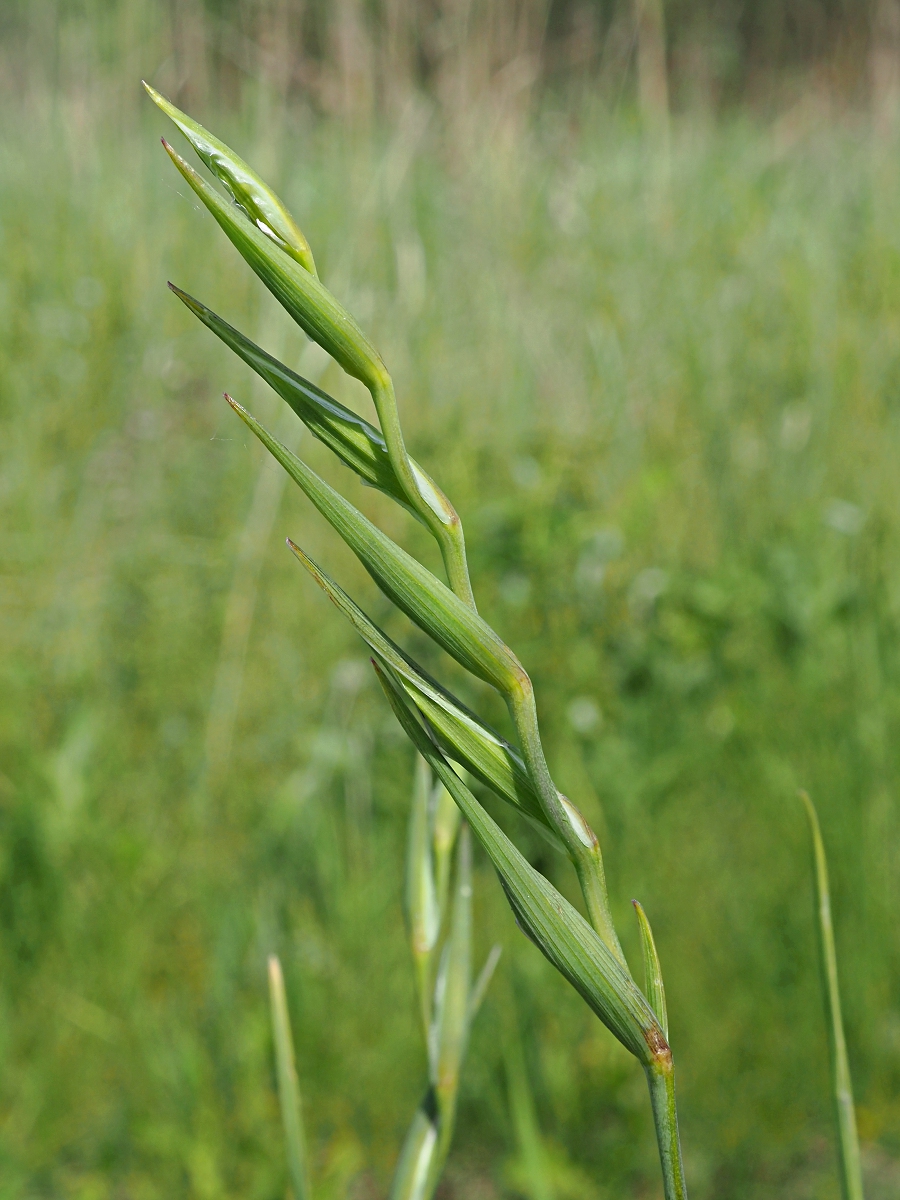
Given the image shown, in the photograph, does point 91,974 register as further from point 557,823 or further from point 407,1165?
point 557,823

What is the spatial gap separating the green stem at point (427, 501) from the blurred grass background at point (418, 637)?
8.0 inches

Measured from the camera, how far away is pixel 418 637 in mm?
1650

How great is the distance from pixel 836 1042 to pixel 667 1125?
0.39 ft

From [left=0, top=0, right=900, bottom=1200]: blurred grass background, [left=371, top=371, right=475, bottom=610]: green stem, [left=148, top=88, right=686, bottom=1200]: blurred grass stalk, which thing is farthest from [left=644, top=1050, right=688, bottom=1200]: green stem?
[left=0, top=0, right=900, bottom=1200]: blurred grass background

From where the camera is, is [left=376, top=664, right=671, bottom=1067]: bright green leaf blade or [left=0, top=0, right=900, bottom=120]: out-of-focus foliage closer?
[left=376, top=664, right=671, bottom=1067]: bright green leaf blade

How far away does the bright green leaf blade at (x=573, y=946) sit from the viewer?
0.72 ft

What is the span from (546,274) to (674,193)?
1185 millimetres

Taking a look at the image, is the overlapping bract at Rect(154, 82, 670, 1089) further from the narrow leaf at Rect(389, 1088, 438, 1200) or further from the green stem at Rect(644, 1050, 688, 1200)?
the narrow leaf at Rect(389, 1088, 438, 1200)

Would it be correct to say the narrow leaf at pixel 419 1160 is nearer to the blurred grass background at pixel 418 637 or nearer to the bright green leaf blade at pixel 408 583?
the bright green leaf blade at pixel 408 583

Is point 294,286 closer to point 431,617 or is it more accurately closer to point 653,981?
point 431,617

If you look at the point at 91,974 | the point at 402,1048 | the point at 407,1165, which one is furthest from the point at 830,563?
the point at 407,1165

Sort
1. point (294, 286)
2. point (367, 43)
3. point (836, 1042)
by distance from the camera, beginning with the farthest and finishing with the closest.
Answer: point (367, 43) → point (836, 1042) → point (294, 286)

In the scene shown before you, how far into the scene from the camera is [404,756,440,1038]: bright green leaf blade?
0.34 m

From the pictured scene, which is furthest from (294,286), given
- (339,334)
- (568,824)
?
(568,824)
